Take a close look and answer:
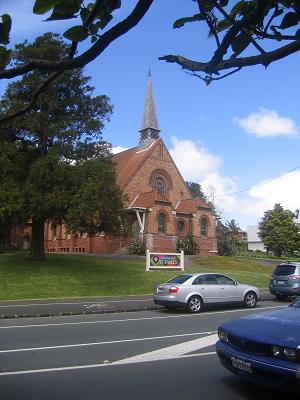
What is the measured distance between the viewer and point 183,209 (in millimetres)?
51031

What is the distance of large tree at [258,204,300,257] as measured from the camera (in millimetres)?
68250

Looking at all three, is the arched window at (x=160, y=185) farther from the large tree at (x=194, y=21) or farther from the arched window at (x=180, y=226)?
the large tree at (x=194, y=21)

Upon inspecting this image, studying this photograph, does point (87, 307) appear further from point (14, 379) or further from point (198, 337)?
point (14, 379)

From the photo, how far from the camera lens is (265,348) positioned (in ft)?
19.2

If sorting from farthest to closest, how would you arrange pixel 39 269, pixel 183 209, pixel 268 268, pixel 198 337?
pixel 183 209, pixel 268 268, pixel 39 269, pixel 198 337

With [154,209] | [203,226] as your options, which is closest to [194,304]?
[154,209]

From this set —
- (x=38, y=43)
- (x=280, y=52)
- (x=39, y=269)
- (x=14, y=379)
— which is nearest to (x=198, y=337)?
(x=14, y=379)

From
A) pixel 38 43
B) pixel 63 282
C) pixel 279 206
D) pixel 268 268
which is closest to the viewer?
Answer: pixel 63 282

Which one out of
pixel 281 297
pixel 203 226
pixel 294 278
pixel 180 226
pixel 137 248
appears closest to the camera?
pixel 294 278

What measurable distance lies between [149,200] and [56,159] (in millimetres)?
20944

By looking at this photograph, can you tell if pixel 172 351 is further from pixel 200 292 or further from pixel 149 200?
pixel 149 200

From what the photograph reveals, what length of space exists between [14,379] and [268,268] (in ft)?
116

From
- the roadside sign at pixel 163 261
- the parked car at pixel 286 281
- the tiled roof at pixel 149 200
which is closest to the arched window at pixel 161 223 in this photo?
the tiled roof at pixel 149 200

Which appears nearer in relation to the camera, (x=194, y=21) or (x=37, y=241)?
(x=194, y=21)
